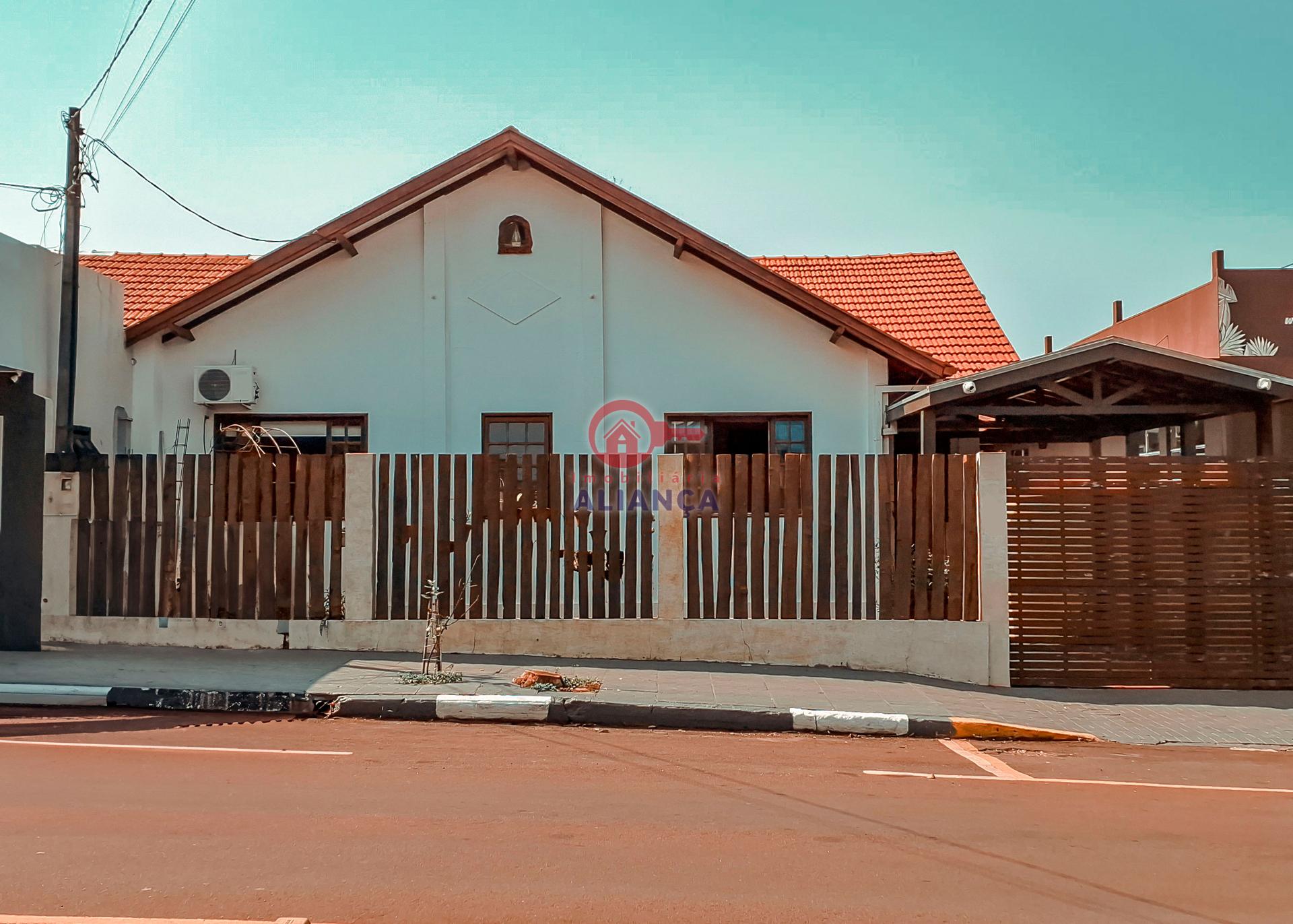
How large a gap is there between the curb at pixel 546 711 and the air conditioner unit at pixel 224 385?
5.25 metres

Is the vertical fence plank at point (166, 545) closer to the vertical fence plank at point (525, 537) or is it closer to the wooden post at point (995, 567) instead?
the vertical fence plank at point (525, 537)

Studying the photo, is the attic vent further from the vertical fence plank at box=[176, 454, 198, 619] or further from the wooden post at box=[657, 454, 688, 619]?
the wooden post at box=[657, 454, 688, 619]

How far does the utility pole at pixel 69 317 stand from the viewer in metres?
11.6

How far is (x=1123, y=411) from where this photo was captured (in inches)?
476

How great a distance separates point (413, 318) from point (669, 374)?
3259mm

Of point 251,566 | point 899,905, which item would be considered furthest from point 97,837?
point 251,566

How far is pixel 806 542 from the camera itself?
429 inches

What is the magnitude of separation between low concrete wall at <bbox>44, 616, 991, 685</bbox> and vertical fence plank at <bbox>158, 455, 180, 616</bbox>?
0.65ft

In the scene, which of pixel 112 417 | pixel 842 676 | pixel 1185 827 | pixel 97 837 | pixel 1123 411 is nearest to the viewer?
pixel 97 837

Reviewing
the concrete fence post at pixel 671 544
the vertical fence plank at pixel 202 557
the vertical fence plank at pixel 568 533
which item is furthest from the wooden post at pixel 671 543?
the vertical fence plank at pixel 202 557

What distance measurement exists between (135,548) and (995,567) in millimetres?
8482

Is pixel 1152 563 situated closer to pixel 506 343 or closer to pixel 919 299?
pixel 919 299

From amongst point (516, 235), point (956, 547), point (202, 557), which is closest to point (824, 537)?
point (956, 547)

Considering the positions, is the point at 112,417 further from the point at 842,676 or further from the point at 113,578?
the point at 842,676
